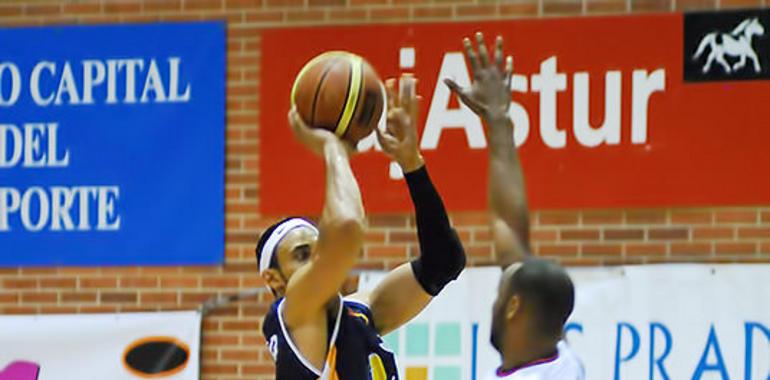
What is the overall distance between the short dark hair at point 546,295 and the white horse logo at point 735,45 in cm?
384

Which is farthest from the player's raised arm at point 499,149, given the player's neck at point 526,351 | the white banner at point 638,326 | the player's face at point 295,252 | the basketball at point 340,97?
the white banner at point 638,326

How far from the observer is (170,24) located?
26.8 ft

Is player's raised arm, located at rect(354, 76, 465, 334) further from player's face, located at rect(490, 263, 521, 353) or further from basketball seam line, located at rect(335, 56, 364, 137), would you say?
player's face, located at rect(490, 263, 521, 353)

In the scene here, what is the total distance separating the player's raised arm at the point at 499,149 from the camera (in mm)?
4531

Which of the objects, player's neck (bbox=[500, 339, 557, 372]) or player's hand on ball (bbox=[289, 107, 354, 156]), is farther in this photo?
player's hand on ball (bbox=[289, 107, 354, 156])

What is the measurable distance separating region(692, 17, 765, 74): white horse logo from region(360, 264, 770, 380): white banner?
0.99 metres

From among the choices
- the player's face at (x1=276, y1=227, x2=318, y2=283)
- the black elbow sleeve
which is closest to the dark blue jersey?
the player's face at (x1=276, y1=227, x2=318, y2=283)

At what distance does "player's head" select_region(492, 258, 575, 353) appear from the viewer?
3953mm

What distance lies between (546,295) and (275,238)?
130cm

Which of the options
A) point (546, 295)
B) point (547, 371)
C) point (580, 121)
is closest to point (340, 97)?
point (546, 295)

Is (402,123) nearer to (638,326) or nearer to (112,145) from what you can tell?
(638,326)

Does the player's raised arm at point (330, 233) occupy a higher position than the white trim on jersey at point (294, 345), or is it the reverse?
the player's raised arm at point (330, 233)

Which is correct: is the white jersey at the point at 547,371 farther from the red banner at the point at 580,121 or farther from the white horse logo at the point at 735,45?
the white horse logo at the point at 735,45

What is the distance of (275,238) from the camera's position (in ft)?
16.4
